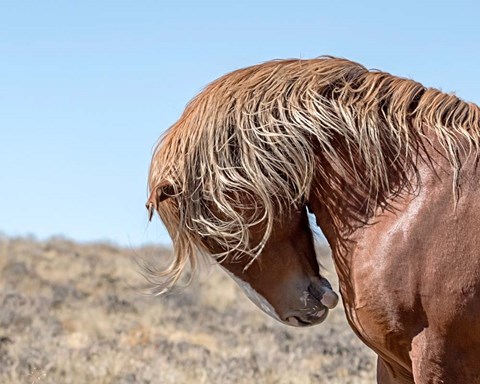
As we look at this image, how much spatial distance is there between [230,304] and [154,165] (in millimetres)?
15014

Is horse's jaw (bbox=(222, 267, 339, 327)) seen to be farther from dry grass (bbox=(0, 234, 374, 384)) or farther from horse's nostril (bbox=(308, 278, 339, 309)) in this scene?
dry grass (bbox=(0, 234, 374, 384))

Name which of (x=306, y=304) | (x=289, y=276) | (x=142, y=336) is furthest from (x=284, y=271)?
(x=142, y=336)

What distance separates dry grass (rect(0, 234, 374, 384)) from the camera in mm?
8688

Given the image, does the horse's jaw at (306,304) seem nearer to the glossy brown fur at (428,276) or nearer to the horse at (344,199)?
the horse at (344,199)

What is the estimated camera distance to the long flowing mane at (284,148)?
3.12 meters

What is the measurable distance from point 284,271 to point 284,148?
0.43 m

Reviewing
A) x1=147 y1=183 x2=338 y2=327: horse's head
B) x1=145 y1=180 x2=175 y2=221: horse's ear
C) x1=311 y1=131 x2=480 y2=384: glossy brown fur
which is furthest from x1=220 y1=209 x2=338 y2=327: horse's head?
x1=145 y1=180 x2=175 y2=221: horse's ear

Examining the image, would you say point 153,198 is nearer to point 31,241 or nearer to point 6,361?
point 6,361

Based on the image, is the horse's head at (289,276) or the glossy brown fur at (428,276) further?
the horse's head at (289,276)

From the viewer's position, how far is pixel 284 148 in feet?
10.2

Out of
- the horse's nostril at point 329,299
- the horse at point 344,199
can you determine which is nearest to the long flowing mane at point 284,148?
the horse at point 344,199

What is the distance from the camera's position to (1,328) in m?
11.9

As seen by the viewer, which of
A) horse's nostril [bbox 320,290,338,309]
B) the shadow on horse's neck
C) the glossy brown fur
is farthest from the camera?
horse's nostril [bbox 320,290,338,309]

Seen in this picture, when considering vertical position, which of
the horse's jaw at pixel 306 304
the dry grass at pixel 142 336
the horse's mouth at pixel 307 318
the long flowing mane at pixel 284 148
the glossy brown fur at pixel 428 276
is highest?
the long flowing mane at pixel 284 148
